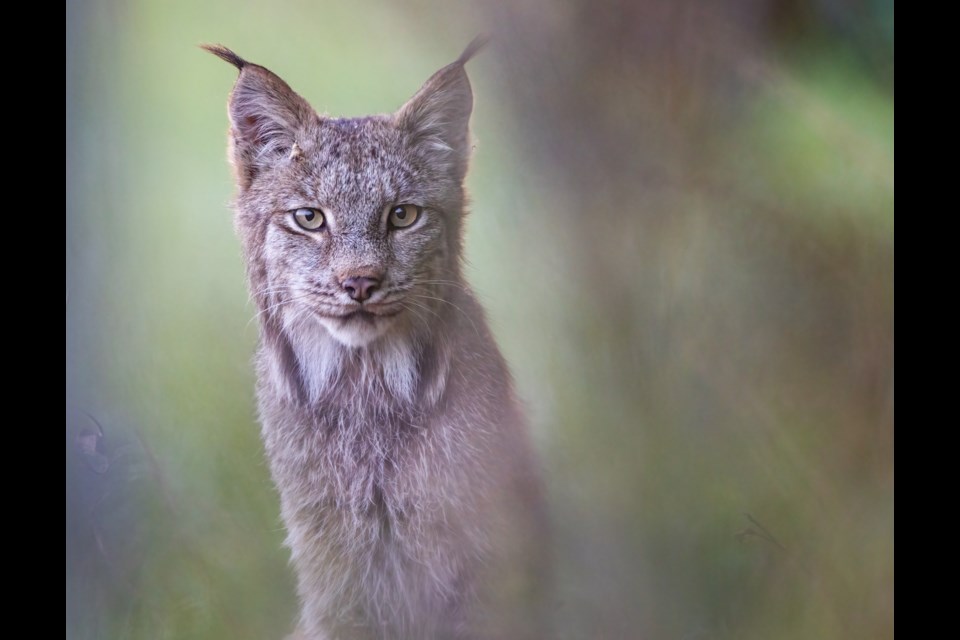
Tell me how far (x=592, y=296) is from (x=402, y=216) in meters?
0.55

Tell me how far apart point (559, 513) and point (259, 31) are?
4.42ft

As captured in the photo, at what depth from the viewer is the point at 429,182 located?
6.88 ft

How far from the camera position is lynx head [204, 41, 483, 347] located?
6.57 ft

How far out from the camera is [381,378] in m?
2.11

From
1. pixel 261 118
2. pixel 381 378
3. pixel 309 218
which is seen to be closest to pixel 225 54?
pixel 261 118

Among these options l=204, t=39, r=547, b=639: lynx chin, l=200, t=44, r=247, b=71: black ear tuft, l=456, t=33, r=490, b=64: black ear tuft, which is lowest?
l=204, t=39, r=547, b=639: lynx chin

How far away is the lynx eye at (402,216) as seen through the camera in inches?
80.2

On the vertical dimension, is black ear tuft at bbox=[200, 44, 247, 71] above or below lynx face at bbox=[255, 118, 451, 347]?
above

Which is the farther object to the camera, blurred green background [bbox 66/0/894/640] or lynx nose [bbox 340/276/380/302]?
blurred green background [bbox 66/0/894/640]

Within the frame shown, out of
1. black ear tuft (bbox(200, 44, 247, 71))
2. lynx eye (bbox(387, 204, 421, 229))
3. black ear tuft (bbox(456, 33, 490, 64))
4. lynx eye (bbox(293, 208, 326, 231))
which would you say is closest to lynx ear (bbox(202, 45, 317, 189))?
black ear tuft (bbox(200, 44, 247, 71))

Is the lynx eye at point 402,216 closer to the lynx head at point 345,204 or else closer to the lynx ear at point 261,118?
the lynx head at point 345,204

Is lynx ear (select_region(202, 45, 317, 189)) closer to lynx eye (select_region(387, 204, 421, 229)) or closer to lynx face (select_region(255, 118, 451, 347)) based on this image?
lynx face (select_region(255, 118, 451, 347))

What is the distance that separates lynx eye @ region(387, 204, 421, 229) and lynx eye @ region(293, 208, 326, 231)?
5.8 inches
